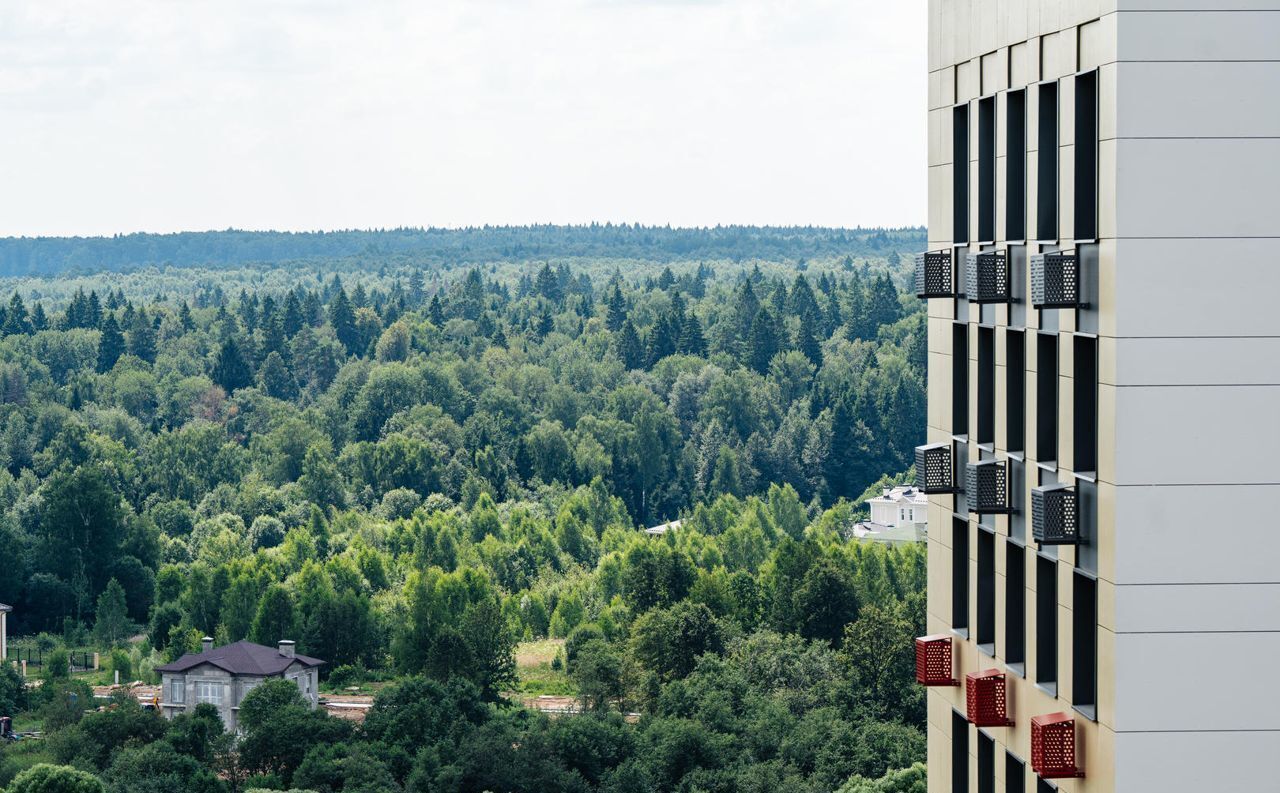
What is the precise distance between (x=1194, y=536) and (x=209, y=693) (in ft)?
338

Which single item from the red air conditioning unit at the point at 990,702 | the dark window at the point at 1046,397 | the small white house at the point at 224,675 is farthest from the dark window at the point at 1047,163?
the small white house at the point at 224,675

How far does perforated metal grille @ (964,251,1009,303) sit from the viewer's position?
25.3 metres

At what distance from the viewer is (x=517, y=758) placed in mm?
91312

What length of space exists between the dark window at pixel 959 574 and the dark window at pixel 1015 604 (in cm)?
227

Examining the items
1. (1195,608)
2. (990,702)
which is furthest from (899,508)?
(1195,608)

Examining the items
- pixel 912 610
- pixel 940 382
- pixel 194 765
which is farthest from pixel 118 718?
pixel 940 382

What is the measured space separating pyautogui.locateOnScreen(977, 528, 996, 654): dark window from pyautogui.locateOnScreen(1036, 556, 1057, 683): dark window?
2.77 m

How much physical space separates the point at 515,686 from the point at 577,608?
83.7 feet

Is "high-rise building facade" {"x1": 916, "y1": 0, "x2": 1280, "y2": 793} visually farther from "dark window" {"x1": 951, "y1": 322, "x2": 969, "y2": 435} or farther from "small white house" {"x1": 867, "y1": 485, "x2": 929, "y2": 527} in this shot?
"small white house" {"x1": 867, "y1": 485, "x2": 929, "y2": 527}

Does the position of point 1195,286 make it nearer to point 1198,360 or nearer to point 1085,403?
point 1198,360

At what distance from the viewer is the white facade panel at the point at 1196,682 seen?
71.4ft

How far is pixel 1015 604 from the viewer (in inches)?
1019

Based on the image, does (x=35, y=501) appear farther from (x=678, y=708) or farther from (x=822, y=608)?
(x=678, y=708)

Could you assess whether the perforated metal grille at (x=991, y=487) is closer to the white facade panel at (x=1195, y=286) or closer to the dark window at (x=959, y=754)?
the white facade panel at (x=1195, y=286)
